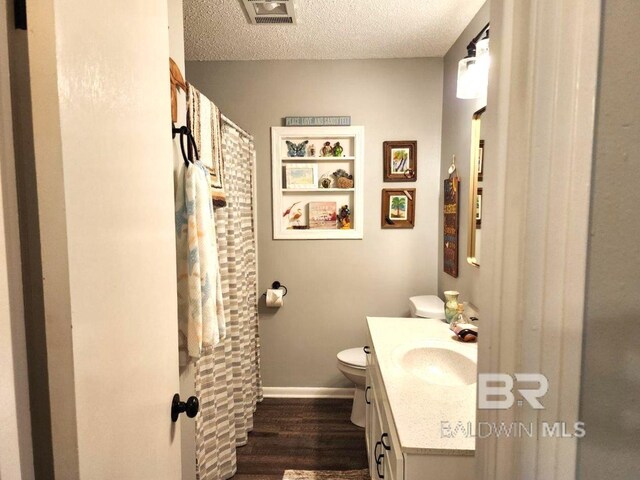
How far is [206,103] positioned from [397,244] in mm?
1738

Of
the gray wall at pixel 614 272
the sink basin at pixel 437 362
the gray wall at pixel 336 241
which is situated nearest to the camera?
the gray wall at pixel 614 272

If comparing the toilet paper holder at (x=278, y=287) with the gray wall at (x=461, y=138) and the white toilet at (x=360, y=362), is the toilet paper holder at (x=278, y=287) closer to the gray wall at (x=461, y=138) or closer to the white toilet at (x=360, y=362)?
the white toilet at (x=360, y=362)

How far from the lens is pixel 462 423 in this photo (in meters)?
1.06

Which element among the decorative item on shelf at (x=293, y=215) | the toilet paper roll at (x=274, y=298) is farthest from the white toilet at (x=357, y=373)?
the decorative item on shelf at (x=293, y=215)

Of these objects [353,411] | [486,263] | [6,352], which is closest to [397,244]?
[353,411]

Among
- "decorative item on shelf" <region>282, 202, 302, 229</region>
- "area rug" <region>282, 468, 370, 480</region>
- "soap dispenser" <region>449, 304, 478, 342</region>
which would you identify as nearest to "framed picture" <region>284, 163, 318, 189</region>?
"decorative item on shelf" <region>282, 202, 302, 229</region>

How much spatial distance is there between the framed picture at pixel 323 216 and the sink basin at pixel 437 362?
1.32 m

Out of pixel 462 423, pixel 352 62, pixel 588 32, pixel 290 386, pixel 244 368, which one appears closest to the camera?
pixel 588 32

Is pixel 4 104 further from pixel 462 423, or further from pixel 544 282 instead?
pixel 462 423

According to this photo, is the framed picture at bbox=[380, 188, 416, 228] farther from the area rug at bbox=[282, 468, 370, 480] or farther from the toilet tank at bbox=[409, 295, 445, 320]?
the area rug at bbox=[282, 468, 370, 480]

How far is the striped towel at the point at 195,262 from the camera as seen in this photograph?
1149 mm

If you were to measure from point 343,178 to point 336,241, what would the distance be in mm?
494

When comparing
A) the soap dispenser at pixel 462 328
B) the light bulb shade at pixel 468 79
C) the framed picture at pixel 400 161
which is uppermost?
the light bulb shade at pixel 468 79

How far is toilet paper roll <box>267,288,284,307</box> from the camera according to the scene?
273 cm
